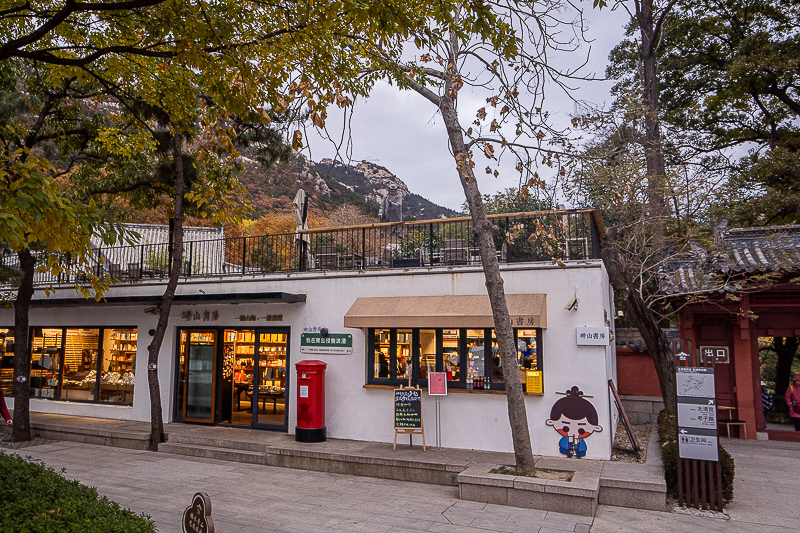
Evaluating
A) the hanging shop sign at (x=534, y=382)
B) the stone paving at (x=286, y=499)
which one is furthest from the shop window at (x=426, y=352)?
the stone paving at (x=286, y=499)

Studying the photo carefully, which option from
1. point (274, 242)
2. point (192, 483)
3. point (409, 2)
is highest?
point (409, 2)

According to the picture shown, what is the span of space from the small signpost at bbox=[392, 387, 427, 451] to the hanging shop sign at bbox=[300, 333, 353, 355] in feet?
5.57

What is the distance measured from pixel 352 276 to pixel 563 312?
14.1ft

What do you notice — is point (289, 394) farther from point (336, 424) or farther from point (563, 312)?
point (563, 312)

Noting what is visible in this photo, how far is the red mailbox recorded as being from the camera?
10602mm

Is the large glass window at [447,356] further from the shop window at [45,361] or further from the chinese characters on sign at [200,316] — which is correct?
the shop window at [45,361]

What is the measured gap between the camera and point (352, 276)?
11.4 metres

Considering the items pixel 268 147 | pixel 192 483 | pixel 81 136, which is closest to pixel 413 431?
pixel 192 483

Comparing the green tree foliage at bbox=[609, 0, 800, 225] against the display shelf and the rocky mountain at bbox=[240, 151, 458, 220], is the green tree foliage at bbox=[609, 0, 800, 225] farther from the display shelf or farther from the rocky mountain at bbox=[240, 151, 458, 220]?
the rocky mountain at bbox=[240, 151, 458, 220]

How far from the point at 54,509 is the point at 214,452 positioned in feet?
19.8

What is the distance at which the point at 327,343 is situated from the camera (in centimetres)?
1134

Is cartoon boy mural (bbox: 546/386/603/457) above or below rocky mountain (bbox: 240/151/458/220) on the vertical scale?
below

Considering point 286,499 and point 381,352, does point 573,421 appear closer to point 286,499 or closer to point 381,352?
point 381,352

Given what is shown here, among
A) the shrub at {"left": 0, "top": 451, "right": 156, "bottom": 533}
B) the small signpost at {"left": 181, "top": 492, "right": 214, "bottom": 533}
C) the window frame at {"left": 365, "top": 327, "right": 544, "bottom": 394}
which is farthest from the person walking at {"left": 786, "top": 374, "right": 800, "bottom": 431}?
the shrub at {"left": 0, "top": 451, "right": 156, "bottom": 533}
